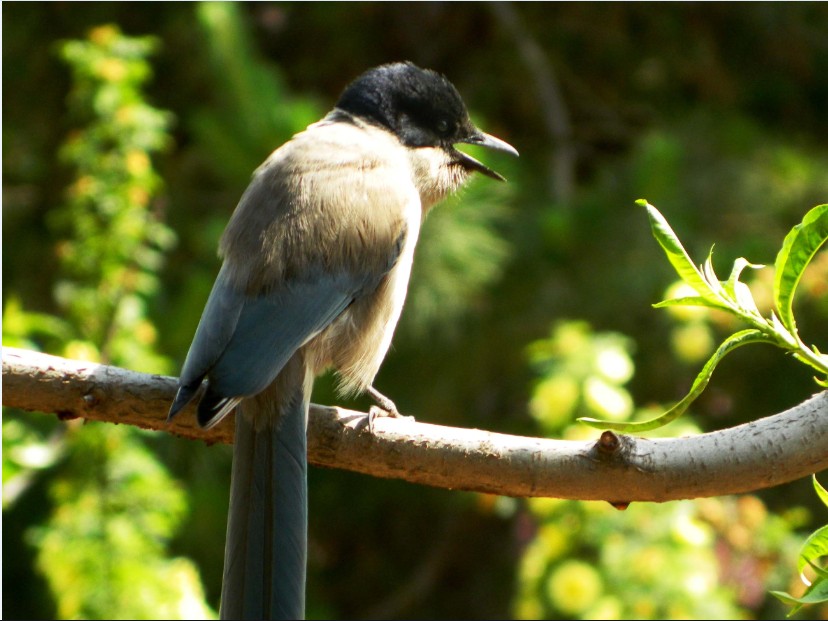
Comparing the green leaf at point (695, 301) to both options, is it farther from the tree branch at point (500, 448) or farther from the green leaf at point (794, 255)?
the tree branch at point (500, 448)

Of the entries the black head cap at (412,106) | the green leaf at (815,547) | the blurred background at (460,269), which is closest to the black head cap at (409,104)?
the black head cap at (412,106)

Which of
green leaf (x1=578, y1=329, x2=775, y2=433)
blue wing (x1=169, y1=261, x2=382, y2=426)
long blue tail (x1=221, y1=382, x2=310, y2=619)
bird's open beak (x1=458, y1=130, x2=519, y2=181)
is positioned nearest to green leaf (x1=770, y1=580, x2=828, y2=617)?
green leaf (x1=578, y1=329, x2=775, y2=433)

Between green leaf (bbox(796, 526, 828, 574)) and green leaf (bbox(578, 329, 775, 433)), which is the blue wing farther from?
green leaf (bbox(796, 526, 828, 574))

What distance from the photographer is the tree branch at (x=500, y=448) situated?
6.55 ft

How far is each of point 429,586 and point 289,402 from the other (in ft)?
11.3

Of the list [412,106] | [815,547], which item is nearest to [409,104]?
[412,106]

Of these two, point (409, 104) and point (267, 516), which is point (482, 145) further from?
point (267, 516)

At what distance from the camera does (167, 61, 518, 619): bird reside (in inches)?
93.4

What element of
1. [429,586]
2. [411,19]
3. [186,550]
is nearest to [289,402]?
[186,550]

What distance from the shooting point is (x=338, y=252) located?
116 inches

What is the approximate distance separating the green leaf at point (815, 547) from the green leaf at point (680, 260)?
36cm

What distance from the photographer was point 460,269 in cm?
459

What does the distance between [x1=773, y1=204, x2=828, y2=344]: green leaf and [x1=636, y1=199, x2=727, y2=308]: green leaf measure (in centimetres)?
9

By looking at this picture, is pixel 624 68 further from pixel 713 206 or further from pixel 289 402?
pixel 289 402
